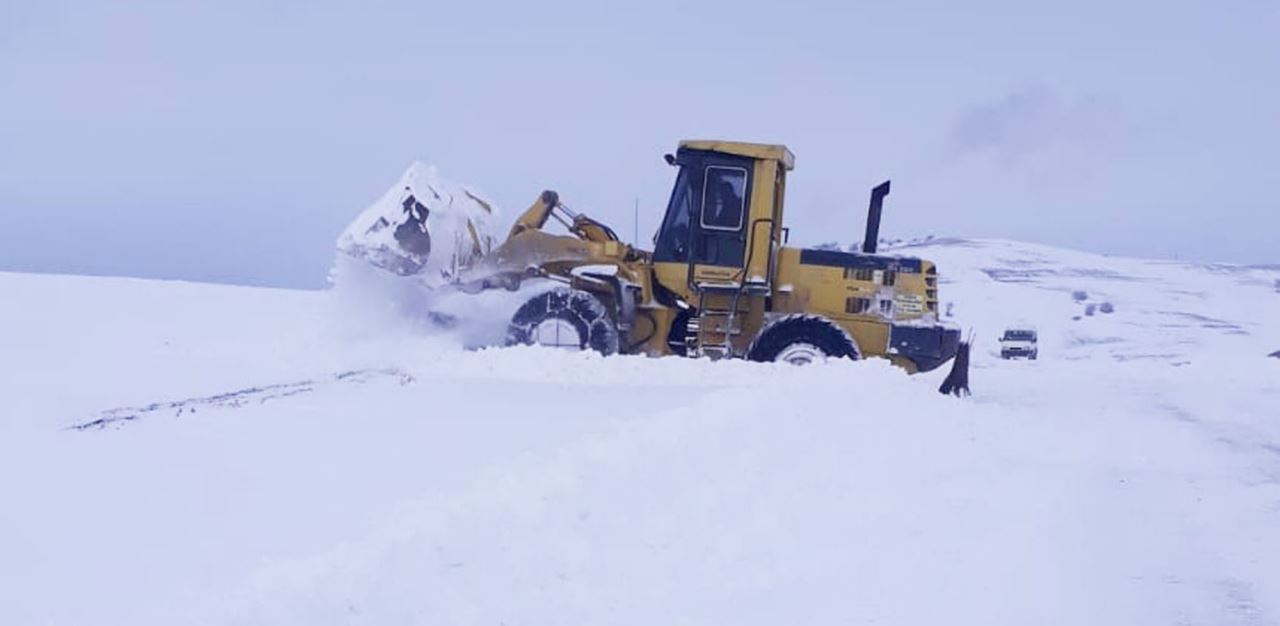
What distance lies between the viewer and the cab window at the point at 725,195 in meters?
17.5

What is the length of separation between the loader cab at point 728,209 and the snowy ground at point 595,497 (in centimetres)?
188

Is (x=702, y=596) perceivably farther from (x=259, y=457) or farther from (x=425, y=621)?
(x=259, y=457)

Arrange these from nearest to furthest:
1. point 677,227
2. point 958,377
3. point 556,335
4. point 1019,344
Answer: point 556,335, point 958,377, point 677,227, point 1019,344

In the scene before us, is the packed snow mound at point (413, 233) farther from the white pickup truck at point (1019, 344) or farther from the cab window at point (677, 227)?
the white pickup truck at point (1019, 344)

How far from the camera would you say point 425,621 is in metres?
5.40

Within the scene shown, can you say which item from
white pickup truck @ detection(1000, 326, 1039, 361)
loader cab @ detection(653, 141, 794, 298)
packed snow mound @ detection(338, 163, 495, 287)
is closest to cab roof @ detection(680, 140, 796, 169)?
loader cab @ detection(653, 141, 794, 298)

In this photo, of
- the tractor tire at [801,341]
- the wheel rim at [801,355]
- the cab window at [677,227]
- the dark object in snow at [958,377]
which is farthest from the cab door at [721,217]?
the dark object in snow at [958,377]

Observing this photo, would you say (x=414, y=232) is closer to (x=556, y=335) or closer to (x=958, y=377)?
(x=556, y=335)

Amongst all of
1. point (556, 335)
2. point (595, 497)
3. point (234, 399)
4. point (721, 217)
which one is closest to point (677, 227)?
point (721, 217)

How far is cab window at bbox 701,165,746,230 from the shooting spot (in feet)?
57.5

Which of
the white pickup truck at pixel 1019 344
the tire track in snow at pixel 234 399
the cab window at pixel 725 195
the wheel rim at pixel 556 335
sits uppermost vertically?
the cab window at pixel 725 195

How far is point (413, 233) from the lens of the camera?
56.1ft

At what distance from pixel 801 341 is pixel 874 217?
2.96 m

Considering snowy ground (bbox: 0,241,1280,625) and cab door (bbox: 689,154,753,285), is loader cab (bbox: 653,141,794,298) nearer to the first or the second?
cab door (bbox: 689,154,753,285)
